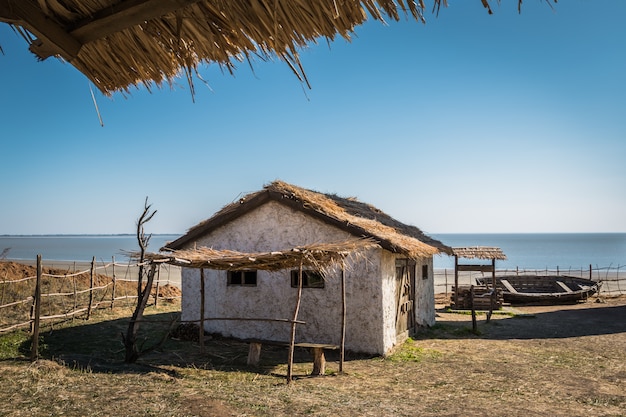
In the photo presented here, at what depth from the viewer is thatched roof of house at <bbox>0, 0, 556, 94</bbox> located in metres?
2.25

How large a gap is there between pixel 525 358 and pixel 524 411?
15.0ft

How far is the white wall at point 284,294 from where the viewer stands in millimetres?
11812

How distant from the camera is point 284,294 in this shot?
12805 millimetres

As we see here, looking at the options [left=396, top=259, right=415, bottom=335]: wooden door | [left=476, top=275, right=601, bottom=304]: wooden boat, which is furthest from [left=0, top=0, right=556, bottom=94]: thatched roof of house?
[left=476, top=275, right=601, bottom=304]: wooden boat

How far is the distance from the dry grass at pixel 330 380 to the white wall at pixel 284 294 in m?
0.58

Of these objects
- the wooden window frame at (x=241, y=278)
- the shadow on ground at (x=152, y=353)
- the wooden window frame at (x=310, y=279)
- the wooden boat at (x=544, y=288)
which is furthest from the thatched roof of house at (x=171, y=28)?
the wooden boat at (x=544, y=288)

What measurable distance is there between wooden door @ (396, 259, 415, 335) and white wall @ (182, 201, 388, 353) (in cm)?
154

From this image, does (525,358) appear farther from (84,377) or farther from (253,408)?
(84,377)

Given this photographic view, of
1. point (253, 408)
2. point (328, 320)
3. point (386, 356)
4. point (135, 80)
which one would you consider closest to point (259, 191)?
point (328, 320)

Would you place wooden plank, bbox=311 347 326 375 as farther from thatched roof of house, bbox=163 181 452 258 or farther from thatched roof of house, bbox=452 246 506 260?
thatched roof of house, bbox=452 246 506 260

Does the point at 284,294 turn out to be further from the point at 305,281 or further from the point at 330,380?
the point at 330,380

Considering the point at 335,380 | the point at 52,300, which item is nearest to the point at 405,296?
the point at 335,380

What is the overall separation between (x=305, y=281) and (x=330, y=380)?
359cm

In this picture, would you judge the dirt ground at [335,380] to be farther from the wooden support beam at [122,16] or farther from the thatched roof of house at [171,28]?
the wooden support beam at [122,16]
